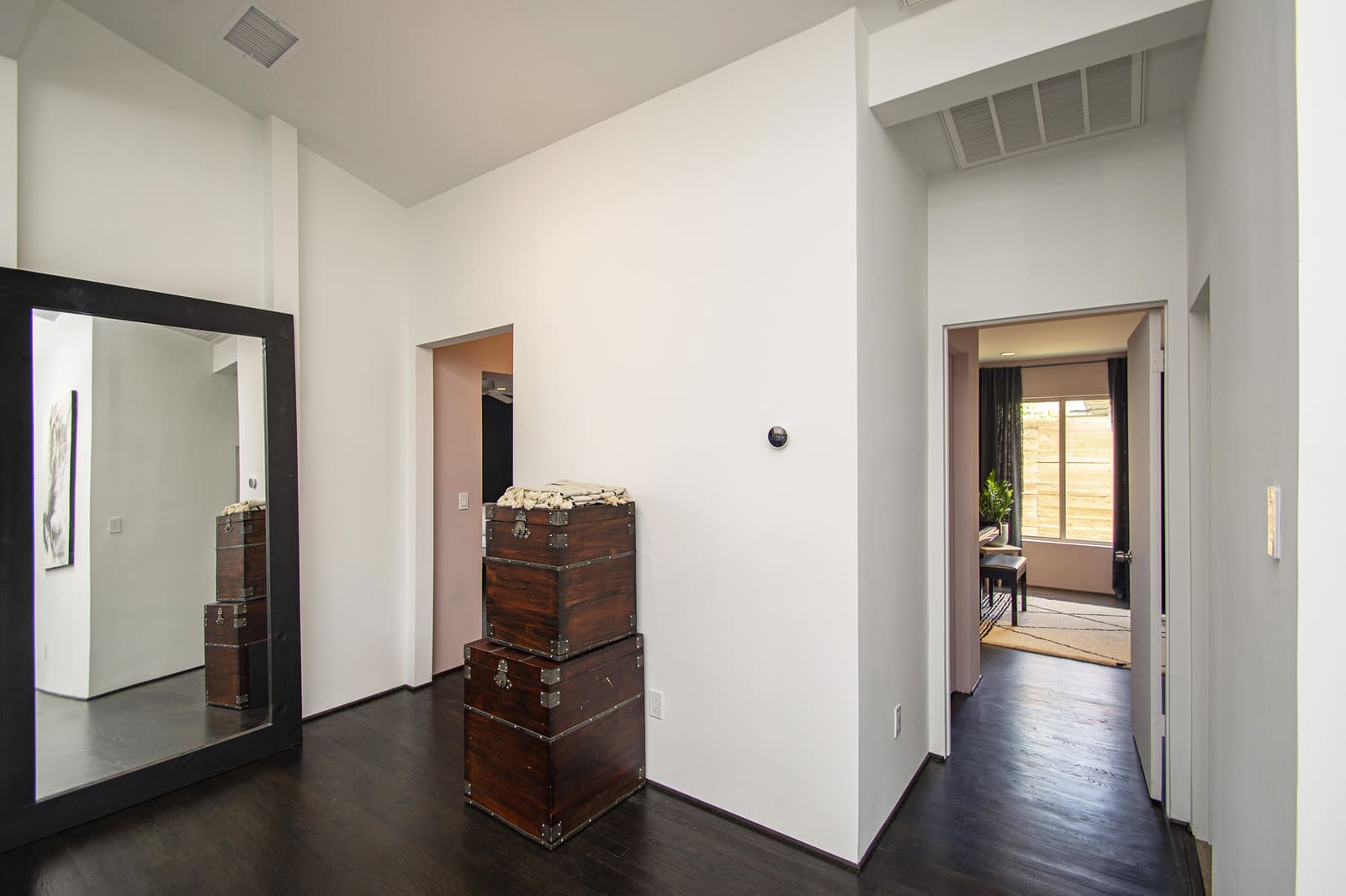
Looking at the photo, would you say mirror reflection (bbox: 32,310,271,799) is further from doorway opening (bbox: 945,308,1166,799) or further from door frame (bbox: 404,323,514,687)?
doorway opening (bbox: 945,308,1166,799)

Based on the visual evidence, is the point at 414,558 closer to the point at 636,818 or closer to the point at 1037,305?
the point at 636,818

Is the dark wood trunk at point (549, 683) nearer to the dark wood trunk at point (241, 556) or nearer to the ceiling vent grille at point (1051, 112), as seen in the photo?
the dark wood trunk at point (241, 556)

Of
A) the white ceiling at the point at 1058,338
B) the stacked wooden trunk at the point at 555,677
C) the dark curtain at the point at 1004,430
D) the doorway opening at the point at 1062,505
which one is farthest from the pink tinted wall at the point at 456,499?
the dark curtain at the point at 1004,430

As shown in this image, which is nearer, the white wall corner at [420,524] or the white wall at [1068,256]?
the white wall at [1068,256]

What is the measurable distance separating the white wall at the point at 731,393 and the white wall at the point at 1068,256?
43.3 inches

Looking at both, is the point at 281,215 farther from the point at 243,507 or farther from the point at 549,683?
the point at 549,683

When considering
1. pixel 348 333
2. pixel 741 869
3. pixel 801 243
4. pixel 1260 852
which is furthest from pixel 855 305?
pixel 348 333

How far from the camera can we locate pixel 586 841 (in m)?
2.37

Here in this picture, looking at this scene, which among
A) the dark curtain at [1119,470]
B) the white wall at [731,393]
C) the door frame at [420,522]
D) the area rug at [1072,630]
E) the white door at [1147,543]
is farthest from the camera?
the dark curtain at [1119,470]

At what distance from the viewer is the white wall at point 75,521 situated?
246cm

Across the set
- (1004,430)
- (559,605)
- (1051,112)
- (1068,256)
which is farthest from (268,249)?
(1004,430)

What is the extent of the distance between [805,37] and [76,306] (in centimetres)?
317

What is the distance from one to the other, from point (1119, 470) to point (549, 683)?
6.83 meters

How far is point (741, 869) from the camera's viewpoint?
86.0 inches
